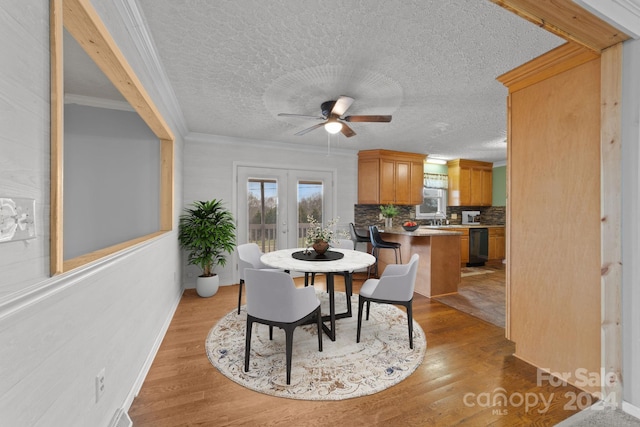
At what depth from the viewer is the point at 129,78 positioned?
5.43 ft

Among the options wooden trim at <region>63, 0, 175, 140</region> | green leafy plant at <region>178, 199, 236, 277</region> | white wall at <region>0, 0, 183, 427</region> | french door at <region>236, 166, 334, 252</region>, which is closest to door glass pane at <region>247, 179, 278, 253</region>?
french door at <region>236, 166, 334, 252</region>

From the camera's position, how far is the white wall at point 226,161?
164 inches

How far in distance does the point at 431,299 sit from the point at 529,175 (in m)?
2.21

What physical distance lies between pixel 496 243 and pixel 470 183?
1.50 m

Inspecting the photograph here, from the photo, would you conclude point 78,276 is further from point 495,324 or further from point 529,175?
point 495,324

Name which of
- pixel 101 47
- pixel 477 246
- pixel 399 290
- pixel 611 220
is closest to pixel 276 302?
pixel 399 290

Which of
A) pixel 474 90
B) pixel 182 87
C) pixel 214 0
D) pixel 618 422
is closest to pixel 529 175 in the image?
pixel 474 90

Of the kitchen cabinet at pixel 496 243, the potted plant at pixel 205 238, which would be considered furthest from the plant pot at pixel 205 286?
the kitchen cabinet at pixel 496 243

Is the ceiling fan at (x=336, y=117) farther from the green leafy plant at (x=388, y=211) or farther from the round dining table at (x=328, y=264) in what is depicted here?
the green leafy plant at (x=388, y=211)

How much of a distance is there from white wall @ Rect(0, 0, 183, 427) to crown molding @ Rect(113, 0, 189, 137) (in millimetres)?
193

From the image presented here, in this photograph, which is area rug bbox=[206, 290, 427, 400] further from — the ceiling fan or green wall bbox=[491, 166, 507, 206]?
green wall bbox=[491, 166, 507, 206]

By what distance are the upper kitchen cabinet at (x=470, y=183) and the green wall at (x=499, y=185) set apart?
9 cm

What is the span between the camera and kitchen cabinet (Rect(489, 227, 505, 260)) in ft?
19.8

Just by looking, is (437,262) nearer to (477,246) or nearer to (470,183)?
(477,246)
